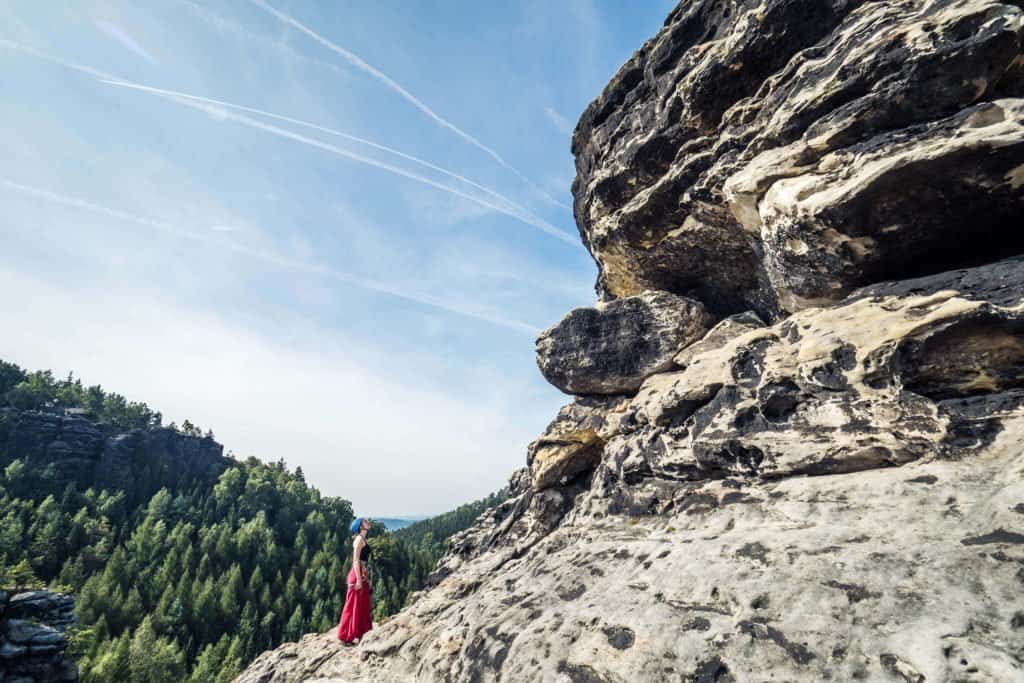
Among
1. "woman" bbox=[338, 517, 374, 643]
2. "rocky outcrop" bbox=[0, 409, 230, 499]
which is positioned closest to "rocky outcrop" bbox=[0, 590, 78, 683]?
"woman" bbox=[338, 517, 374, 643]

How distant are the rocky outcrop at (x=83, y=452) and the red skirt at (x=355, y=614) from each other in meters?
179

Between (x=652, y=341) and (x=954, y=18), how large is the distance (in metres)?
11.7

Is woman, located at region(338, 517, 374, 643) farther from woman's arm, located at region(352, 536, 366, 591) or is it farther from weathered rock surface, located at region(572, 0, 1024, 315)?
weathered rock surface, located at region(572, 0, 1024, 315)

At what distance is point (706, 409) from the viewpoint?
13797 mm

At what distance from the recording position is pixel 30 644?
4594 centimetres

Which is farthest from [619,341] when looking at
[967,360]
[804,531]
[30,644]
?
[30,644]

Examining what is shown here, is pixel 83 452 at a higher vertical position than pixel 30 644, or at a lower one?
higher

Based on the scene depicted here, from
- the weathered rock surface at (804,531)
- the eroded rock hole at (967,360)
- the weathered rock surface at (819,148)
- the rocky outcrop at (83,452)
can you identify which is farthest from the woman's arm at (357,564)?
the rocky outcrop at (83,452)

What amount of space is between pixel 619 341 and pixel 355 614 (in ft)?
47.4

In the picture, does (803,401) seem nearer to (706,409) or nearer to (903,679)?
(706,409)

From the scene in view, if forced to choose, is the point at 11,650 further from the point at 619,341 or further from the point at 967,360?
the point at 967,360

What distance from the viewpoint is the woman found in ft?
54.7

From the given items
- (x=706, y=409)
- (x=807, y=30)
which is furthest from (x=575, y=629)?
(x=807, y=30)

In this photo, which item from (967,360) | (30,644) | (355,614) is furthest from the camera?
(30,644)
